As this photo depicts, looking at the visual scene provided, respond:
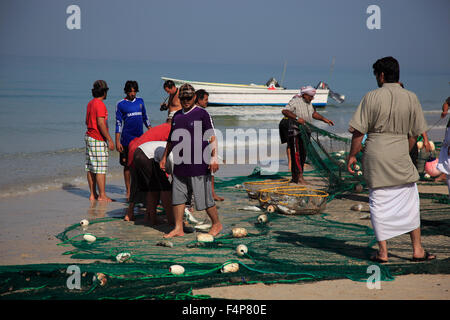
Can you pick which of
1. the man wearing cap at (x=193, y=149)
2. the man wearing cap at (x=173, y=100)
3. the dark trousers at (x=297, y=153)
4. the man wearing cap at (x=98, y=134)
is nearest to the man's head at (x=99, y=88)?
the man wearing cap at (x=98, y=134)

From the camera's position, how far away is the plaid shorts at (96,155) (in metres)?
7.26

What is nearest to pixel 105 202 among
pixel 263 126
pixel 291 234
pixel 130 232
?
pixel 130 232

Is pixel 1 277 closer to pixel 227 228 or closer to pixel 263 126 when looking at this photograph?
pixel 227 228

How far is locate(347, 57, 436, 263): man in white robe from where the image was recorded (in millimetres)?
4289

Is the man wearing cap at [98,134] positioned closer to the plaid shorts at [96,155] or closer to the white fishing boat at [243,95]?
the plaid shorts at [96,155]

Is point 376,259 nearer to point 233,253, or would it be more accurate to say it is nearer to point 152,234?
point 233,253

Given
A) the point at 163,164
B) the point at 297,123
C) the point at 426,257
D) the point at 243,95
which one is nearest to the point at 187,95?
the point at 163,164

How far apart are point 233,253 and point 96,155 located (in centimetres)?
326

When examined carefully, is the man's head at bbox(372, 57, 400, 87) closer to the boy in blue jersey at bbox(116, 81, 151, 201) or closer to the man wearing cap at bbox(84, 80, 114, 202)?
the boy in blue jersey at bbox(116, 81, 151, 201)

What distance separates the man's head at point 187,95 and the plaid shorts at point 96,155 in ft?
7.79

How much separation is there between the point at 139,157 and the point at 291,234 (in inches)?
75.5

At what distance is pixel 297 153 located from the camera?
26.6ft

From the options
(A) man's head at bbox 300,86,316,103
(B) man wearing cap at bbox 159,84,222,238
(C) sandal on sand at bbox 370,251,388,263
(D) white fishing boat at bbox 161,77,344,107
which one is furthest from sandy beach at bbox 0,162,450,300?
(D) white fishing boat at bbox 161,77,344,107

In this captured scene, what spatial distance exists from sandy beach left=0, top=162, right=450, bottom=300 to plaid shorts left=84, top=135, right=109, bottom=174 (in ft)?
1.81
